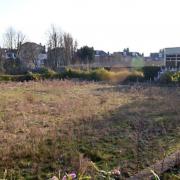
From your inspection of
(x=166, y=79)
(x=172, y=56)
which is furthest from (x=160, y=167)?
(x=172, y=56)

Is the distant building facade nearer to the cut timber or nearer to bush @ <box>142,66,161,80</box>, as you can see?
bush @ <box>142,66,161,80</box>

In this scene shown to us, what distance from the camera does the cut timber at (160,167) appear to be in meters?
4.87

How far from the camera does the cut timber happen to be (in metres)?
4.87

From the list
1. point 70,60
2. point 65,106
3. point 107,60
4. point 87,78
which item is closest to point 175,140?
point 65,106

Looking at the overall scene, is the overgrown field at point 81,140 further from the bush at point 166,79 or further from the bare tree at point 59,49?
the bare tree at point 59,49

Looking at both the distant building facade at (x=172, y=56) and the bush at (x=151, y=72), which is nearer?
the bush at (x=151, y=72)

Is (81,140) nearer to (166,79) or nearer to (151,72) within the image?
(166,79)

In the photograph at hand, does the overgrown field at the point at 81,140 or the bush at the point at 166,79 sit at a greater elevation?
the bush at the point at 166,79

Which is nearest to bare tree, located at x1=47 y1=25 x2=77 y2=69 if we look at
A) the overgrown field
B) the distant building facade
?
the distant building facade

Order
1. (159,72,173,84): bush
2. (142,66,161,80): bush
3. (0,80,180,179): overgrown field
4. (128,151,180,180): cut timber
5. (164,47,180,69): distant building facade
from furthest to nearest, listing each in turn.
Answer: (164,47,180,69): distant building facade < (142,66,161,80): bush < (159,72,173,84): bush < (0,80,180,179): overgrown field < (128,151,180,180): cut timber

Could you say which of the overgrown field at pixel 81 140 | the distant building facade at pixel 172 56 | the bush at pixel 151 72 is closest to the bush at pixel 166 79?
the bush at pixel 151 72

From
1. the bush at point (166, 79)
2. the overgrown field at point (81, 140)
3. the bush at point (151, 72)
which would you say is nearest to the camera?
the overgrown field at point (81, 140)

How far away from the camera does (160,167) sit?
17.9 feet

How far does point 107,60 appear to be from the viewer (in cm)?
7262
